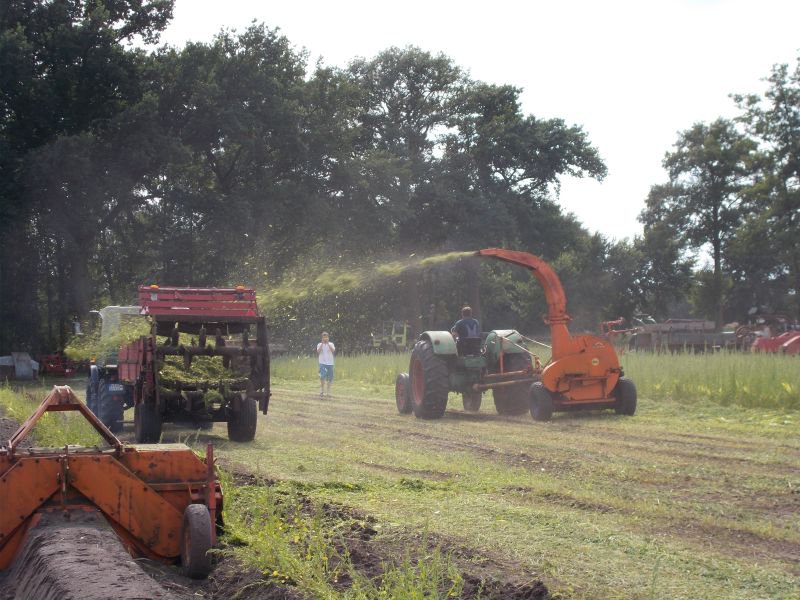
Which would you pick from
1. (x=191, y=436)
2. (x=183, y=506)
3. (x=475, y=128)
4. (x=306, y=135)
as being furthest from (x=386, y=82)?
(x=183, y=506)

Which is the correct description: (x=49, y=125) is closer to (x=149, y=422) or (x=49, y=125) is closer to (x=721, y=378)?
(x=149, y=422)

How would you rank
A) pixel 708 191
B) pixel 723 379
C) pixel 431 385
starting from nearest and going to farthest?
pixel 431 385, pixel 723 379, pixel 708 191

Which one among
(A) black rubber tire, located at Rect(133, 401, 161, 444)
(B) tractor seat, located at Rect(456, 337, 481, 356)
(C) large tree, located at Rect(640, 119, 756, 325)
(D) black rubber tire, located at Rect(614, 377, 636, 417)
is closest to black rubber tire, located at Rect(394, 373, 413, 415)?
(B) tractor seat, located at Rect(456, 337, 481, 356)

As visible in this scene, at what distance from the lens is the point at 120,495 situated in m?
6.63

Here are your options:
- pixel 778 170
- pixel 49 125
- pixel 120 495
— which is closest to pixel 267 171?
pixel 49 125

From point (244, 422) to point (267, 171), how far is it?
3100 cm

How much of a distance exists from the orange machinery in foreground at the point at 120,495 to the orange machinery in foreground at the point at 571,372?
9111 mm

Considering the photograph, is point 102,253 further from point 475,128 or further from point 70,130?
point 475,128

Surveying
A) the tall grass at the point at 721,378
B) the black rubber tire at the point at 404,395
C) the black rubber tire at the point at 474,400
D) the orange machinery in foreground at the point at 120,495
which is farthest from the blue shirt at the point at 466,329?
the orange machinery in foreground at the point at 120,495

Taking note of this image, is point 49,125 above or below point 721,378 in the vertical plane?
above

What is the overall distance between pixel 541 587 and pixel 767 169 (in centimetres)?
5098

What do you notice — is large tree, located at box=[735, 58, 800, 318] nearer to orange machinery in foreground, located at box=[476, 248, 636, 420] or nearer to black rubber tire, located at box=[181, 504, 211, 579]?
orange machinery in foreground, located at box=[476, 248, 636, 420]

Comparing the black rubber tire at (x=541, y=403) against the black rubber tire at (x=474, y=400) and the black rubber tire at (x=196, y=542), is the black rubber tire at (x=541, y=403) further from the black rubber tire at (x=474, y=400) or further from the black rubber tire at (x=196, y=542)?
the black rubber tire at (x=196, y=542)

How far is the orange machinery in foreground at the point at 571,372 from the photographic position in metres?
15.7
